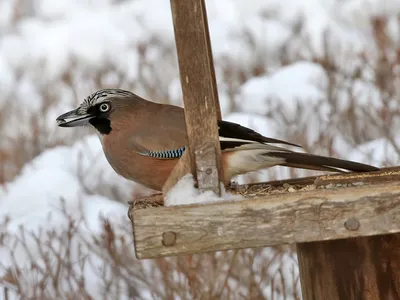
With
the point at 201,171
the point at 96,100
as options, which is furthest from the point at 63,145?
the point at 201,171

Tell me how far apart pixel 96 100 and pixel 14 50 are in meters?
7.38

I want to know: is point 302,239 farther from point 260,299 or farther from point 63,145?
point 63,145

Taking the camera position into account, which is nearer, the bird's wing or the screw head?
the screw head

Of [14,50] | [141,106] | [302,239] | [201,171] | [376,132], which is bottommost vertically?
[302,239]

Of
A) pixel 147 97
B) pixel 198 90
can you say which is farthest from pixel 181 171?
pixel 147 97

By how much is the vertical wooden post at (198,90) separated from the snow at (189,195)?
3 centimetres

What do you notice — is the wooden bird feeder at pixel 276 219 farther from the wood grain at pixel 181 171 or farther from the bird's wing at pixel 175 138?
the bird's wing at pixel 175 138

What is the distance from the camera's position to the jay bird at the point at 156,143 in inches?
177

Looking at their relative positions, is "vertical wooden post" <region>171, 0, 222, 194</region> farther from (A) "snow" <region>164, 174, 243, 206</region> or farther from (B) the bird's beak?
(B) the bird's beak

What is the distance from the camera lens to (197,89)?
364 centimetres

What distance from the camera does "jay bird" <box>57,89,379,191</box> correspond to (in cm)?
449

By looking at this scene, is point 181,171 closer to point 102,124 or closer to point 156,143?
point 156,143

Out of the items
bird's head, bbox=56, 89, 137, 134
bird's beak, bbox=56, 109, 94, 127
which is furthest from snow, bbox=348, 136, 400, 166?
bird's beak, bbox=56, 109, 94, 127

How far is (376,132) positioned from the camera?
833 centimetres
